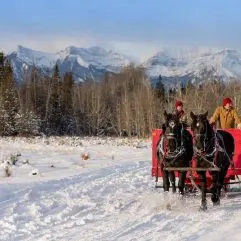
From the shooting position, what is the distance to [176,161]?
10570 mm

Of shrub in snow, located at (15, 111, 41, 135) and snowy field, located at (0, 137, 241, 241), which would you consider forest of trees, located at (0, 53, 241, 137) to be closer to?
shrub in snow, located at (15, 111, 41, 135)

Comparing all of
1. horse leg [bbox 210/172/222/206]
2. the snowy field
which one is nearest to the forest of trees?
the snowy field

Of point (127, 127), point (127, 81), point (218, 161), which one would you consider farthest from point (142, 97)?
point (218, 161)

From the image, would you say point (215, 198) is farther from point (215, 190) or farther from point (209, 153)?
point (209, 153)

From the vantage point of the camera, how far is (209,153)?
10367mm

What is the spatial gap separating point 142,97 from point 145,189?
203 ft

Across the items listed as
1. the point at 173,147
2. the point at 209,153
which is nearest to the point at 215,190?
the point at 209,153

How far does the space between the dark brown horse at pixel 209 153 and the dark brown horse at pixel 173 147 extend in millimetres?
271

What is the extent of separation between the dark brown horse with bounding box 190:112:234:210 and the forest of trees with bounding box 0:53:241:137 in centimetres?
4550

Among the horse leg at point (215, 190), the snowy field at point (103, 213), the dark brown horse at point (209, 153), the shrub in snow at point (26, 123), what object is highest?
the shrub in snow at point (26, 123)

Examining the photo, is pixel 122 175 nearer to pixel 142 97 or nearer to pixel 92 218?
pixel 92 218

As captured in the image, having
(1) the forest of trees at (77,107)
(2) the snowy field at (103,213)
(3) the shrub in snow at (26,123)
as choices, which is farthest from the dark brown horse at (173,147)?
(3) the shrub in snow at (26,123)

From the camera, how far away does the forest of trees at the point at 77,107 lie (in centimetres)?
6031

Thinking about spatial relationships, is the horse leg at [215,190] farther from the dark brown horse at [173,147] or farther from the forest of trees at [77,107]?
the forest of trees at [77,107]
